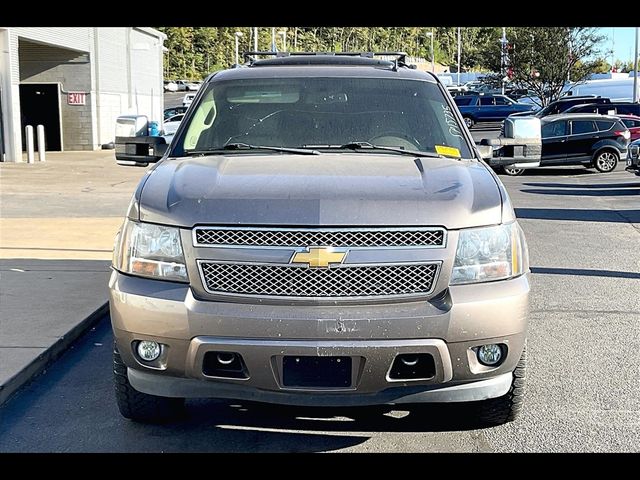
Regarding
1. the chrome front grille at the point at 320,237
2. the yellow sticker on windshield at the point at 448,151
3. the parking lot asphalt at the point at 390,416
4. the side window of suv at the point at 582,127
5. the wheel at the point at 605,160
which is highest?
the yellow sticker on windshield at the point at 448,151

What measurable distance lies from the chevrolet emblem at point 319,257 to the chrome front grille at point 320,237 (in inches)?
1.1

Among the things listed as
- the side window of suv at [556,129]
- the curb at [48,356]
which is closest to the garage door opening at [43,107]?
the side window of suv at [556,129]

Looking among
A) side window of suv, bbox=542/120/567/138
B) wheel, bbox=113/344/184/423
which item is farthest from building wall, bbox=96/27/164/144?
wheel, bbox=113/344/184/423

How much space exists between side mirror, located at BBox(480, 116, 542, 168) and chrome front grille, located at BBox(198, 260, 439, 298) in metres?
2.15

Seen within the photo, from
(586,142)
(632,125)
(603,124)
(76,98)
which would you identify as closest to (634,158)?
(586,142)

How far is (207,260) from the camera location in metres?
3.96

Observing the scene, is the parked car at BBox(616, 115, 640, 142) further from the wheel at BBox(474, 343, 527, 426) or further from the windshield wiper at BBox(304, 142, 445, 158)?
the wheel at BBox(474, 343, 527, 426)

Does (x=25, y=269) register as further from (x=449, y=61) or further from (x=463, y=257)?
(x=449, y=61)

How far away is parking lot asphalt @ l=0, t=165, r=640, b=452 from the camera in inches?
176

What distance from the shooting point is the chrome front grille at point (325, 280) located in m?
3.91

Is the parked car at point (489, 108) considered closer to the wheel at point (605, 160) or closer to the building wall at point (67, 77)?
the building wall at point (67, 77)

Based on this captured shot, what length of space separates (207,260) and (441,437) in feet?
5.13

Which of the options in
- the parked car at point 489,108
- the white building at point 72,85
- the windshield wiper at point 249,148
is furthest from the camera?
the parked car at point 489,108

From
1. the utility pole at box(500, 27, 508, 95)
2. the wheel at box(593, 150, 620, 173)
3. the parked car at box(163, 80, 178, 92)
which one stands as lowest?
the wheel at box(593, 150, 620, 173)
